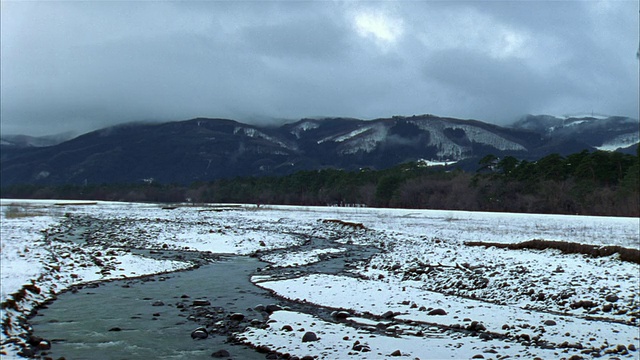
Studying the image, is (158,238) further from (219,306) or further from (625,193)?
(625,193)

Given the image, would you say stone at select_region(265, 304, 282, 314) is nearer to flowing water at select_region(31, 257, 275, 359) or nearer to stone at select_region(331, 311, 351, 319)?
flowing water at select_region(31, 257, 275, 359)

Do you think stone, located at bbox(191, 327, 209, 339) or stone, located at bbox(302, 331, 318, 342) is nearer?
stone, located at bbox(302, 331, 318, 342)

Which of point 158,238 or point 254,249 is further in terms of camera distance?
point 158,238

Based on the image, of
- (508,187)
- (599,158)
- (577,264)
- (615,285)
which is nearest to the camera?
(615,285)

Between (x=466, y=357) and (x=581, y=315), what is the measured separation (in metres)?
5.75

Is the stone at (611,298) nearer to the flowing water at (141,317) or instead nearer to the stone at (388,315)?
the stone at (388,315)

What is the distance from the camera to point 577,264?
2045cm

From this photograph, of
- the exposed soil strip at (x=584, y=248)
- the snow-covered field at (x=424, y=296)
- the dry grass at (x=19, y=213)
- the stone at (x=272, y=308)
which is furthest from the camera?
the dry grass at (x=19, y=213)

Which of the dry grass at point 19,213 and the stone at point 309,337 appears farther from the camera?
the dry grass at point 19,213

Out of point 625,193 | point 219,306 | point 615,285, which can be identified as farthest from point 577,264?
point 625,193

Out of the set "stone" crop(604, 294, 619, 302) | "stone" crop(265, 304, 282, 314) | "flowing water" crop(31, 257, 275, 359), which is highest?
"stone" crop(604, 294, 619, 302)

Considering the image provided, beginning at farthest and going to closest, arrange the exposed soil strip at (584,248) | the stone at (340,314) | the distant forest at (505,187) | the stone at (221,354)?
the distant forest at (505,187)
the exposed soil strip at (584,248)
the stone at (340,314)
the stone at (221,354)

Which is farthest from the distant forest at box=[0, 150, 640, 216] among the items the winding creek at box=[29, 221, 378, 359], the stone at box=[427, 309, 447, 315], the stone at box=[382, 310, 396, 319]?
the winding creek at box=[29, 221, 378, 359]

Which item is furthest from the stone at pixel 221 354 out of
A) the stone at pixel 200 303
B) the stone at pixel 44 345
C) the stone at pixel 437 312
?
the stone at pixel 437 312
